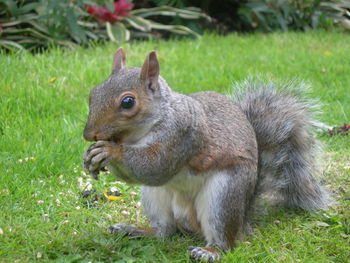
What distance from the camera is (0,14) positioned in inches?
218

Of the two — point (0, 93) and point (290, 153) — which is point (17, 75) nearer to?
point (0, 93)

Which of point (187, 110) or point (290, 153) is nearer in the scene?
point (187, 110)

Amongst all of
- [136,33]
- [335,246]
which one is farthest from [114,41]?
[335,246]

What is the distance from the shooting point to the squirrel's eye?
6.79 feet

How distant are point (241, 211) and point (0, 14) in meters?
3.93

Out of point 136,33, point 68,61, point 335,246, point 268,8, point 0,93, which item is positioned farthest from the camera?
point 268,8

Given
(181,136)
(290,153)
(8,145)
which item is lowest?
(8,145)

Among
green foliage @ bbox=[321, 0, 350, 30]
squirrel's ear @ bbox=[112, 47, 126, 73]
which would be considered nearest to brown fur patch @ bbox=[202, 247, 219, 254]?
squirrel's ear @ bbox=[112, 47, 126, 73]

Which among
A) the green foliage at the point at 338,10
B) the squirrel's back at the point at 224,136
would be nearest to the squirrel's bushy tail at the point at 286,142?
the squirrel's back at the point at 224,136

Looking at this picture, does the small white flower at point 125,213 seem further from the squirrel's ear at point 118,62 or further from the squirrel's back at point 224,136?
the squirrel's ear at point 118,62

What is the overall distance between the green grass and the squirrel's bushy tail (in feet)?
0.36

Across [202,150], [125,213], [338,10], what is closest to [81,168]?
[125,213]

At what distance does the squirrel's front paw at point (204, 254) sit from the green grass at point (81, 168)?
0.14 feet

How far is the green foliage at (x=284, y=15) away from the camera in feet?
22.0
